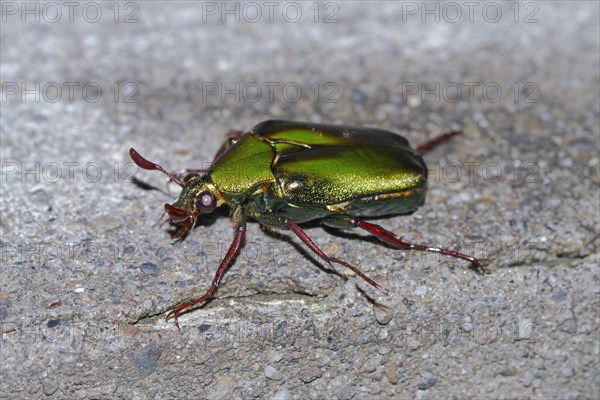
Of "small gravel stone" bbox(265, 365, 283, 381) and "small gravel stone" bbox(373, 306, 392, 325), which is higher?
"small gravel stone" bbox(373, 306, 392, 325)

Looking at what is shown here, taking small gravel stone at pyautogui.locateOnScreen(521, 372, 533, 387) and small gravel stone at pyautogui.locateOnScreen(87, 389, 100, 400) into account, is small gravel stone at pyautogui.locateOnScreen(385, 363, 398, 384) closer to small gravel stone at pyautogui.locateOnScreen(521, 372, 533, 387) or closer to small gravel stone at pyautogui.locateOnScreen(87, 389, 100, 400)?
small gravel stone at pyautogui.locateOnScreen(521, 372, 533, 387)

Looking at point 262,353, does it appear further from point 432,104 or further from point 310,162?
point 432,104

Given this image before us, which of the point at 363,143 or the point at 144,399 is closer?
the point at 144,399

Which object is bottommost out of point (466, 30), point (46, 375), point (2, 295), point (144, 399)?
point (144, 399)

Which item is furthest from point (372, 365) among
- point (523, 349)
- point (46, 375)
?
point (46, 375)

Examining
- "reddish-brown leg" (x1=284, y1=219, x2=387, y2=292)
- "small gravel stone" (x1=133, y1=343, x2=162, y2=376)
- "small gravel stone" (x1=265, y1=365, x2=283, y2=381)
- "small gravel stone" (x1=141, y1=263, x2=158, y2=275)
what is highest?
"reddish-brown leg" (x1=284, y1=219, x2=387, y2=292)

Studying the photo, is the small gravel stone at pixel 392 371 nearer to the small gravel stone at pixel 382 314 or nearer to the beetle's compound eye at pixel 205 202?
the small gravel stone at pixel 382 314

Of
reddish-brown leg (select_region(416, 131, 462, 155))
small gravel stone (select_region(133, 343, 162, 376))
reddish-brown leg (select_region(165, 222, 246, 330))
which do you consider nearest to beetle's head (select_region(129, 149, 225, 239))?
reddish-brown leg (select_region(165, 222, 246, 330))
